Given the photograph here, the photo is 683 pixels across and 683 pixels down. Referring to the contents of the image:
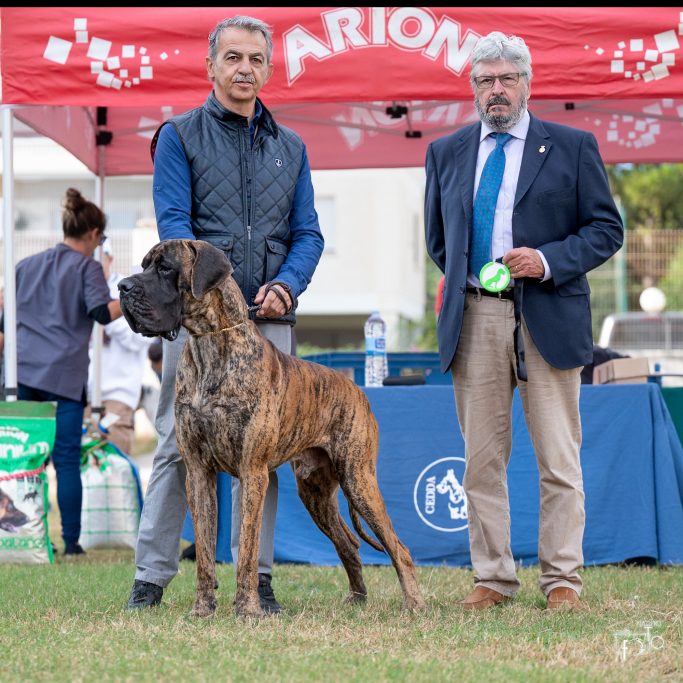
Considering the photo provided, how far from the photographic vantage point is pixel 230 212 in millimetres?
4609

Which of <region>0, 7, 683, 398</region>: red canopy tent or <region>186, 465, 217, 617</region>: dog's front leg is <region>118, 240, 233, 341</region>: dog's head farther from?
<region>0, 7, 683, 398</region>: red canopy tent

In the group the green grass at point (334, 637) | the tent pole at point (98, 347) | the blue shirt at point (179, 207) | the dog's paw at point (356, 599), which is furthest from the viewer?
the tent pole at point (98, 347)

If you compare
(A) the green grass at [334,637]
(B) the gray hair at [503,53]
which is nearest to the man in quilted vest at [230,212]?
(A) the green grass at [334,637]

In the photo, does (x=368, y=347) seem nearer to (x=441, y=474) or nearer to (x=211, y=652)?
(x=441, y=474)

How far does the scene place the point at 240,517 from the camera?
4488 millimetres

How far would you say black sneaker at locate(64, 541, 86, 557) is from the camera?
7234 millimetres

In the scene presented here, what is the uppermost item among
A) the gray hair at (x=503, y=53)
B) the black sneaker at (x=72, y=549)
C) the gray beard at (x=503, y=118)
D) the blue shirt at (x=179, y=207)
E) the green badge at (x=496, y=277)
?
the gray hair at (x=503, y=53)

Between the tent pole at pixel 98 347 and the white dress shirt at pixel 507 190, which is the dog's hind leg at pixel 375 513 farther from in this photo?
the tent pole at pixel 98 347

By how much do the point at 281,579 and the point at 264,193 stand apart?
2.19 meters

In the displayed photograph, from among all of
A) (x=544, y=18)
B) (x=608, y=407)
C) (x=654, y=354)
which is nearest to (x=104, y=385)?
(x=608, y=407)

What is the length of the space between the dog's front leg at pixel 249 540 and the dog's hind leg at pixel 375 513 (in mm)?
458

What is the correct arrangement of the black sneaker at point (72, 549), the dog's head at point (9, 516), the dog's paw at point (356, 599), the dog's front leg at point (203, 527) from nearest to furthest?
the dog's front leg at point (203, 527) < the dog's paw at point (356, 599) < the dog's head at point (9, 516) < the black sneaker at point (72, 549)

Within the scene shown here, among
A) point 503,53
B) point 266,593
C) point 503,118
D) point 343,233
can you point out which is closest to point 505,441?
point 266,593

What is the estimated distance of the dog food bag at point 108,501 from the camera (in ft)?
24.6
